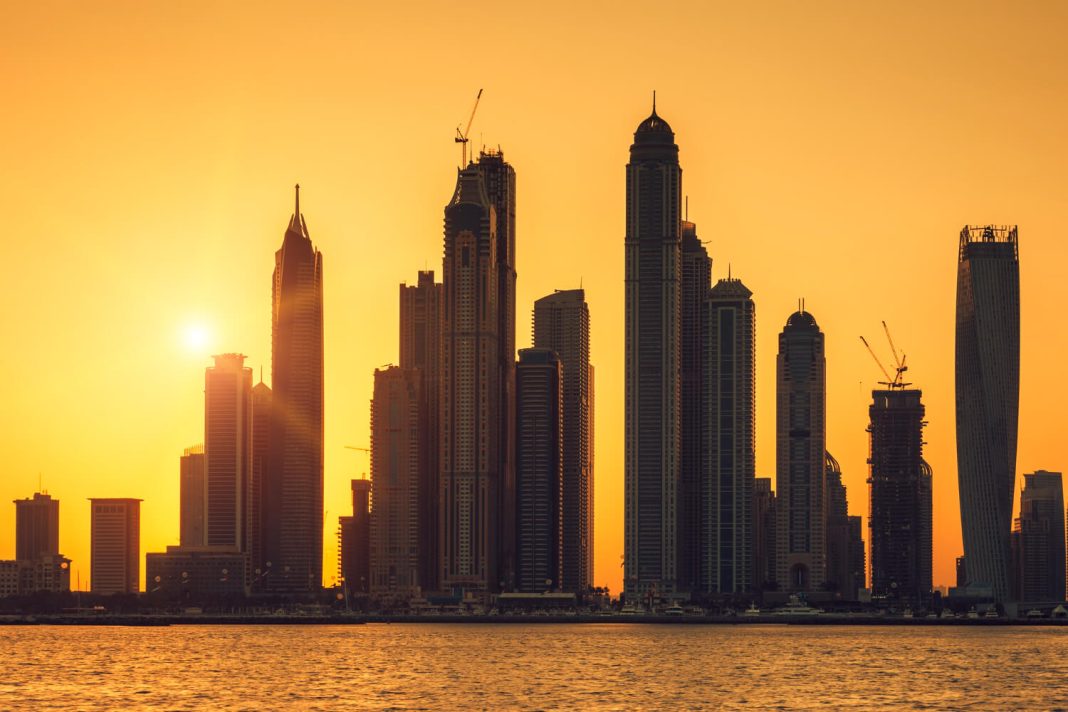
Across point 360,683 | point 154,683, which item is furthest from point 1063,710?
point 154,683

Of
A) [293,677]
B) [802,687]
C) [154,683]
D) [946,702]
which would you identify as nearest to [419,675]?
[293,677]


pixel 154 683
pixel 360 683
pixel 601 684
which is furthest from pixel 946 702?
pixel 154 683

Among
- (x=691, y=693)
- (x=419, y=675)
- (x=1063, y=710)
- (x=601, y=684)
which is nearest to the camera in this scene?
(x=1063, y=710)

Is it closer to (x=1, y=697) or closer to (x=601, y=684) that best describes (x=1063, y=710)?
(x=601, y=684)

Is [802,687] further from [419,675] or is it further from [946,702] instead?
[419,675]

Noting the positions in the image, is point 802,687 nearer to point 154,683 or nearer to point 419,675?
point 419,675

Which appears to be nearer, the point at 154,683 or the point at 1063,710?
the point at 1063,710

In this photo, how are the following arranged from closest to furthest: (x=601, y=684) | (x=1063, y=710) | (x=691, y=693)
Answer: (x=1063, y=710) < (x=691, y=693) < (x=601, y=684)

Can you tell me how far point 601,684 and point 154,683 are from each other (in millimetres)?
43699

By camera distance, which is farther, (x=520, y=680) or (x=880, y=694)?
(x=520, y=680)

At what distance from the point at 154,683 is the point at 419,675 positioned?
2788 cm

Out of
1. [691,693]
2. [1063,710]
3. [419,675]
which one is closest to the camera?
[1063,710]

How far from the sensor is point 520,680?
189 m

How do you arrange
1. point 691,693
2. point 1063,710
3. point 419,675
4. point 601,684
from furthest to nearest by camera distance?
1. point 419,675
2. point 601,684
3. point 691,693
4. point 1063,710
